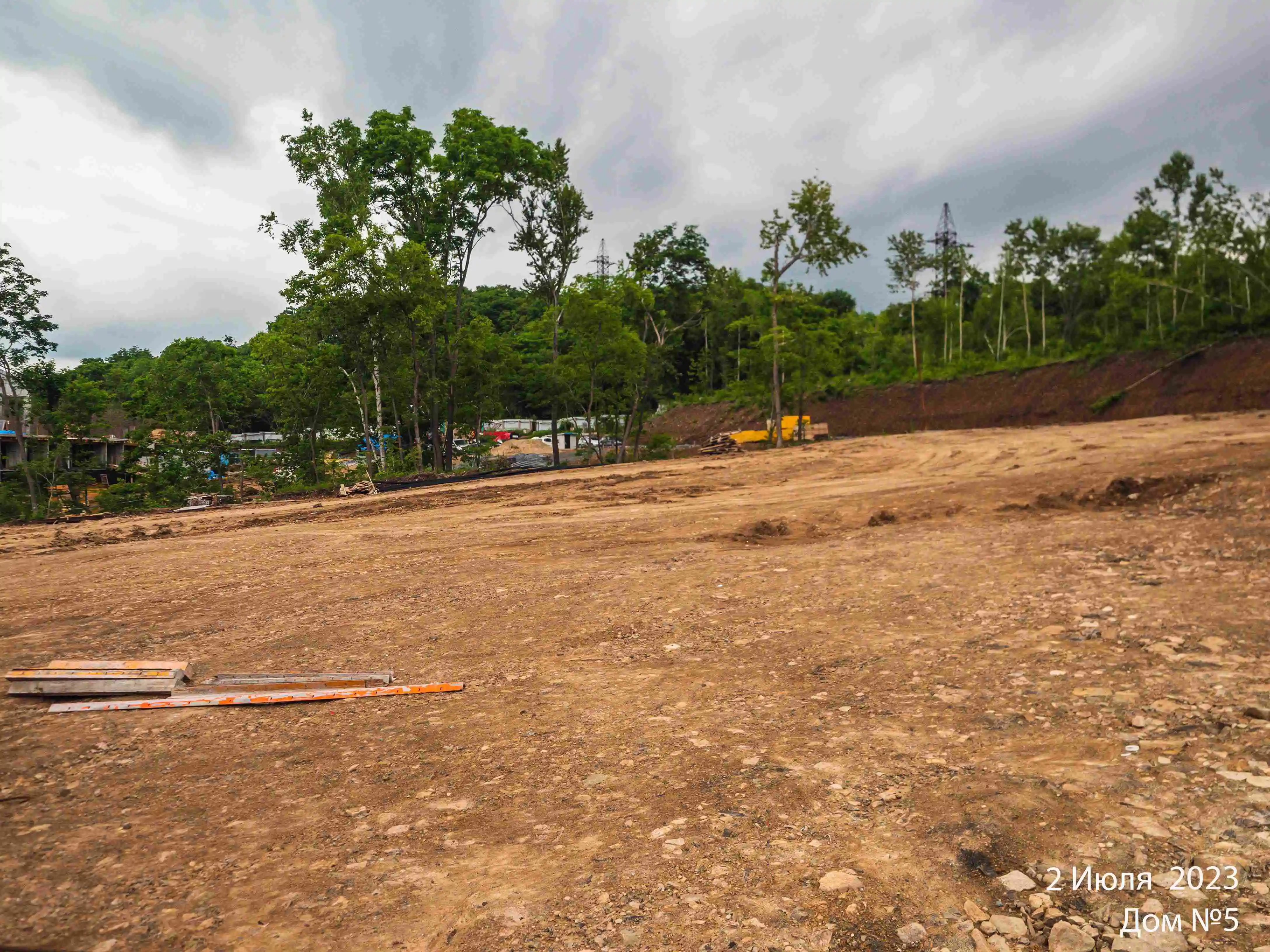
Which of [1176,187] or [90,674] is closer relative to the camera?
[90,674]

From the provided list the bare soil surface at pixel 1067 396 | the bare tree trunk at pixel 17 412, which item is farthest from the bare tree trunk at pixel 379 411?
the bare soil surface at pixel 1067 396

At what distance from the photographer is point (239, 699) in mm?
5379

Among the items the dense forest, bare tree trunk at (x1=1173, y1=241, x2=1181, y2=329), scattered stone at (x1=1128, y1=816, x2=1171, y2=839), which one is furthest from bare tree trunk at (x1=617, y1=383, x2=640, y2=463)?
bare tree trunk at (x1=1173, y1=241, x2=1181, y2=329)

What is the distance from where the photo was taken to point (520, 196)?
1156 inches

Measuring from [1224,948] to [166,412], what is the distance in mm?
35937

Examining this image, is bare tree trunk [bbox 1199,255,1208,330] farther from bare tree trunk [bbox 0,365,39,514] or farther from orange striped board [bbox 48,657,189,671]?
bare tree trunk [bbox 0,365,39,514]

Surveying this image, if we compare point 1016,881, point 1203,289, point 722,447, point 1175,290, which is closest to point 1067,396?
point 1175,290

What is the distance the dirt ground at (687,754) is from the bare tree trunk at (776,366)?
62.4ft

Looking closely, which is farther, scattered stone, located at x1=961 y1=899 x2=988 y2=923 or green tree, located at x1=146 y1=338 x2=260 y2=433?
green tree, located at x1=146 y1=338 x2=260 y2=433

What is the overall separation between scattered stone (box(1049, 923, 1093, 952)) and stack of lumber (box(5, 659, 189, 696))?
590 centimetres

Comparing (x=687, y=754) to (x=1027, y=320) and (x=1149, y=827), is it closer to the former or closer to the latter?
(x=1149, y=827)

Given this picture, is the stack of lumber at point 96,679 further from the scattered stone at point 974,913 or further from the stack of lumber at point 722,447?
the stack of lumber at point 722,447

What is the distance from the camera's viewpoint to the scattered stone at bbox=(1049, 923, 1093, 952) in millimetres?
2467

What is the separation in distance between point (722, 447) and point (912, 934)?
30522 mm
